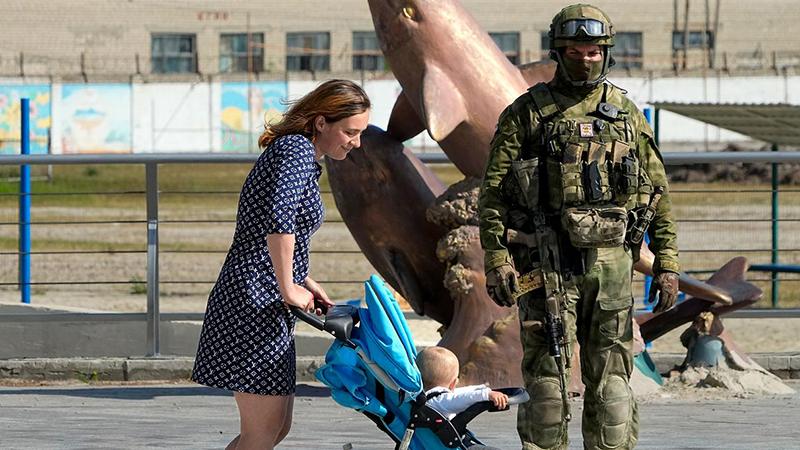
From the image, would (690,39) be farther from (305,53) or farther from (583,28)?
(583,28)

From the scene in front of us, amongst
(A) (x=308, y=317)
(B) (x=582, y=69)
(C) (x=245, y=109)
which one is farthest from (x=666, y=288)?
(C) (x=245, y=109)

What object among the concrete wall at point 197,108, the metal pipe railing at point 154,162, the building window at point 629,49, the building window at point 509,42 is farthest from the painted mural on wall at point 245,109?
the metal pipe railing at point 154,162

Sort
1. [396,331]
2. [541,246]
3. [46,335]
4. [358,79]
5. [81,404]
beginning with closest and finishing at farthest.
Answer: [396,331] < [541,246] < [81,404] < [46,335] < [358,79]

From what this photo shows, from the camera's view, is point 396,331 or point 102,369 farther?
point 102,369

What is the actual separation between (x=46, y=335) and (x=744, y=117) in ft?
21.9

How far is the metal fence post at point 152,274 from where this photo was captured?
33.4ft

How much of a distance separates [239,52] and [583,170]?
48983 mm

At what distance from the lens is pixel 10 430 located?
7.98 m

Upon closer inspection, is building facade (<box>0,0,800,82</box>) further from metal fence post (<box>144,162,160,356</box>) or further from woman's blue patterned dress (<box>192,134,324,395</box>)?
woman's blue patterned dress (<box>192,134,324,395</box>)

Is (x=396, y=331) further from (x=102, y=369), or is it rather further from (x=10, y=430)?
(x=102, y=369)

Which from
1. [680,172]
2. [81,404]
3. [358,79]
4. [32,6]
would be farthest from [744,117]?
[32,6]

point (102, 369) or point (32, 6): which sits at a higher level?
point (32, 6)

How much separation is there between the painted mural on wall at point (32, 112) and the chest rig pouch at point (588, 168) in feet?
134

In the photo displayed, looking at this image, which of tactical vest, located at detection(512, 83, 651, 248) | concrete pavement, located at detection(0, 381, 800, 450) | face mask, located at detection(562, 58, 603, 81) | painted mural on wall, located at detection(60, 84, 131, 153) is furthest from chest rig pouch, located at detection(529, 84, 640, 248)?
painted mural on wall, located at detection(60, 84, 131, 153)
